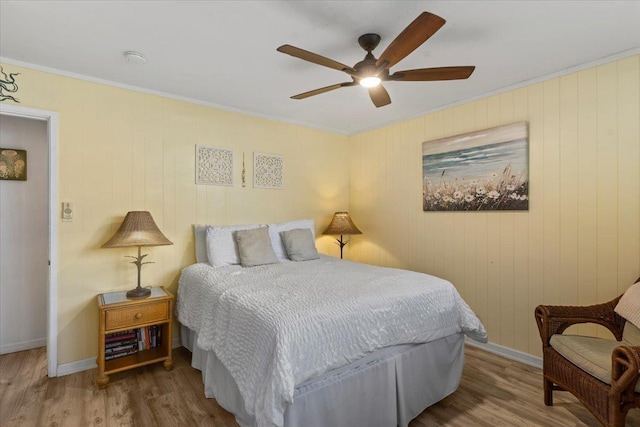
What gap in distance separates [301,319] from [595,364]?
1.69 metres

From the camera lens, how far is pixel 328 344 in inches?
65.9

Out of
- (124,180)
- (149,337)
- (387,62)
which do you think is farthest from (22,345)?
(387,62)

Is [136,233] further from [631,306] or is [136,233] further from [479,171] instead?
[631,306]

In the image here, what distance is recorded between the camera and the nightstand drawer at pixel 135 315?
7.94 feet

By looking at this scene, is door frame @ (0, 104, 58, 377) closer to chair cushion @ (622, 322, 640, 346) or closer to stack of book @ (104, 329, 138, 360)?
stack of book @ (104, 329, 138, 360)

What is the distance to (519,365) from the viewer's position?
274 cm

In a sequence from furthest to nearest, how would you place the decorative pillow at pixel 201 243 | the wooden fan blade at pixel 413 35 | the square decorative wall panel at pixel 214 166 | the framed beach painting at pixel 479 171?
the square decorative wall panel at pixel 214 166, the decorative pillow at pixel 201 243, the framed beach painting at pixel 479 171, the wooden fan blade at pixel 413 35

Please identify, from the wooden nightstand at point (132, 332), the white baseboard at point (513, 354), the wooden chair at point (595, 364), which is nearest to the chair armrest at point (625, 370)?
the wooden chair at point (595, 364)

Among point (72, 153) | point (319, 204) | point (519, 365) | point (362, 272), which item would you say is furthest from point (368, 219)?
point (72, 153)

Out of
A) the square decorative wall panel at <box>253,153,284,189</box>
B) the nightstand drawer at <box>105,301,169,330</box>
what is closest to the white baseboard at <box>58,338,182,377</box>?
the nightstand drawer at <box>105,301,169,330</box>

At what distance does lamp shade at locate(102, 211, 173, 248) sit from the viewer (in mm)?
Result: 2561

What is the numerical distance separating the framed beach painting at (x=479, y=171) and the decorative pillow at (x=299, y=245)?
53.9 inches

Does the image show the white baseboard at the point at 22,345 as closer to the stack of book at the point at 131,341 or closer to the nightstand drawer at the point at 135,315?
the stack of book at the point at 131,341

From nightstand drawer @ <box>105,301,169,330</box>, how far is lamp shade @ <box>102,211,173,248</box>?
0.50 m
